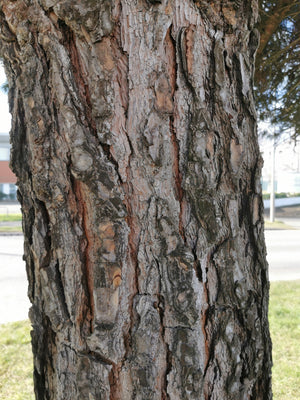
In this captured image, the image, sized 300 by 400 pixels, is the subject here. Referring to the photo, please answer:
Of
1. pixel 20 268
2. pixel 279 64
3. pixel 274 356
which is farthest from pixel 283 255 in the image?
pixel 279 64

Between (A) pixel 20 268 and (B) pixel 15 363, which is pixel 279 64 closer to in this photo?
(B) pixel 15 363

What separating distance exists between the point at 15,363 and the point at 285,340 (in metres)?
2.83

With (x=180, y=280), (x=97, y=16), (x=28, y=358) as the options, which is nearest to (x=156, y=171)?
(x=180, y=280)

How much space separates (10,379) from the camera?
317 cm

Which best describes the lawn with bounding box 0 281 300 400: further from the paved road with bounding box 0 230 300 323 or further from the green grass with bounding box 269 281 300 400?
the paved road with bounding box 0 230 300 323

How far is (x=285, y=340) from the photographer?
12.7ft

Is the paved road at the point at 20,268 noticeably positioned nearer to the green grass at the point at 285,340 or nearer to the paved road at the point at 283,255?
the paved road at the point at 283,255

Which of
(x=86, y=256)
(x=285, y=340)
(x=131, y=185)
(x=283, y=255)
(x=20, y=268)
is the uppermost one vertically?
(x=131, y=185)

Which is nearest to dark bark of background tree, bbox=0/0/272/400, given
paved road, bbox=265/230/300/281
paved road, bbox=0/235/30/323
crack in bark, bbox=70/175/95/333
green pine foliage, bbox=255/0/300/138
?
crack in bark, bbox=70/175/95/333

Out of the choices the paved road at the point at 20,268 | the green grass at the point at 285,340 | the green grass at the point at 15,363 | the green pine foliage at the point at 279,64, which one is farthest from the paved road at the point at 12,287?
the green pine foliage at the point at 279,64

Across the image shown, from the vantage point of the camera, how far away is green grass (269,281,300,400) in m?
3.00

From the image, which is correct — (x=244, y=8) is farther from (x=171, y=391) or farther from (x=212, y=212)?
(x=171, y=391)

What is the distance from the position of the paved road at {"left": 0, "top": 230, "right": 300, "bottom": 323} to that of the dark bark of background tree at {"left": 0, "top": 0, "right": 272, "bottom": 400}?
4.29 meters

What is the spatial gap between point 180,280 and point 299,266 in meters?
8.28
